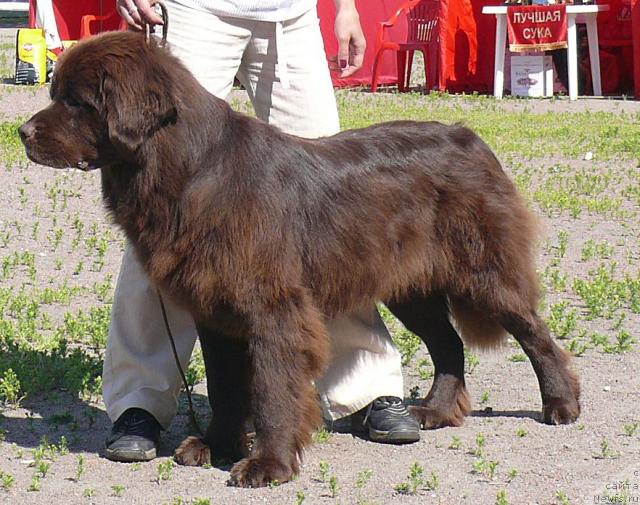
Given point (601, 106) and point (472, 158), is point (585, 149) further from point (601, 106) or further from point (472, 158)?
point (472, 158)

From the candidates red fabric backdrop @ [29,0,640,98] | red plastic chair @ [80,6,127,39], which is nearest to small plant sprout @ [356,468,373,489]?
red fabric backdrop @ [29,0,640,98]

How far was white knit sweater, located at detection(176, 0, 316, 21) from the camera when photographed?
449 cm

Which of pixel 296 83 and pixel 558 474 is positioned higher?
pixel 296 83

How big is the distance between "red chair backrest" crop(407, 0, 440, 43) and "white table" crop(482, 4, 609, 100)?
106 cm

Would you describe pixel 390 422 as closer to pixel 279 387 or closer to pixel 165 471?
pixel 279 387

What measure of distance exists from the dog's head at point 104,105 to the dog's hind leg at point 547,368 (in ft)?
5.84

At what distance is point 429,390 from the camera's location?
514 centimetres

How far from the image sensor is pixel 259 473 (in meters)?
4.03

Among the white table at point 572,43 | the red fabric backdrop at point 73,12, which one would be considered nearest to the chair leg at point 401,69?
the white table at point 572,43

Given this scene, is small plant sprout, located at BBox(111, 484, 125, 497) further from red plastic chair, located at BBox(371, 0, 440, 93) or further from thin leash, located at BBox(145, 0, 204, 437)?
red plastic chair, located at BBox(371, 0, 440, 93)

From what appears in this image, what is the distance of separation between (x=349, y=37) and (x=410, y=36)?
1345cm

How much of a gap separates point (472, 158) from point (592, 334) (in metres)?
1.85

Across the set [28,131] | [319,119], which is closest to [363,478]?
[319,119]

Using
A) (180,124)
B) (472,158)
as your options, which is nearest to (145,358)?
(180,124)
